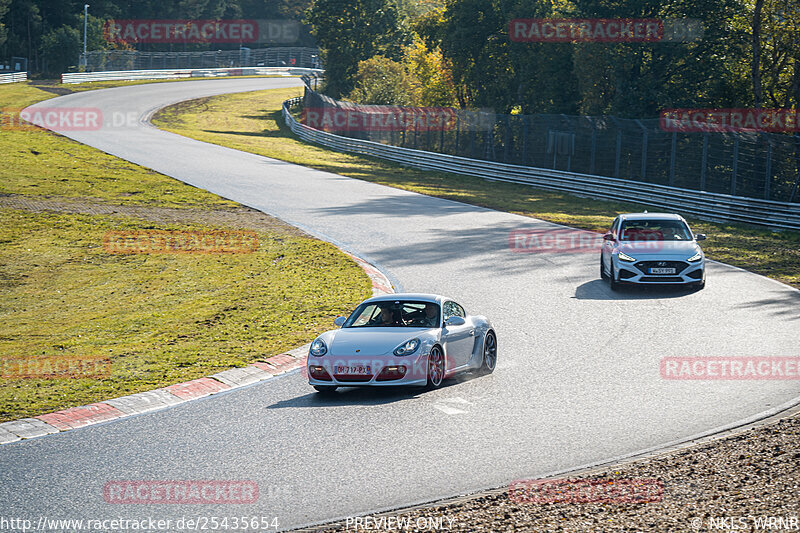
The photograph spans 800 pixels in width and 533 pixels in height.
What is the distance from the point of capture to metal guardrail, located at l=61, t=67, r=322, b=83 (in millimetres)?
80088

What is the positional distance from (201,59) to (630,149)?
74.6 m

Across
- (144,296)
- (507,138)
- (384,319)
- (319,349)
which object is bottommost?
(144,296)

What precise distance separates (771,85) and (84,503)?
1615 inches

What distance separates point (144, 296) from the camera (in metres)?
19.2

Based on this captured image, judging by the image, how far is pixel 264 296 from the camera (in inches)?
718

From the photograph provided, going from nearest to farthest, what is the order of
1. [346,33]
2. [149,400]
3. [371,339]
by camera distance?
[149,400] → [371,339] → [346,33]

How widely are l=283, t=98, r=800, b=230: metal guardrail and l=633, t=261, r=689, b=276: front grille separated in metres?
12.2

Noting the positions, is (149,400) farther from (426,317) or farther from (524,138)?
(524,138)

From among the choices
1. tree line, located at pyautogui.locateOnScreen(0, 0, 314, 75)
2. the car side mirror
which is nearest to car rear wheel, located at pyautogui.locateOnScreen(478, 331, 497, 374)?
the car side mirror

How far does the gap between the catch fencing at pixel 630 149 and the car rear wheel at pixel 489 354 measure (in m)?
20.9

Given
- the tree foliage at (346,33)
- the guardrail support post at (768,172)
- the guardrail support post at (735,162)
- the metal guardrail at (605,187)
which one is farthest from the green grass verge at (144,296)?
the tree foliage at (346,33)

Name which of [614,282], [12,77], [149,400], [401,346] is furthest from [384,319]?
[12,77]

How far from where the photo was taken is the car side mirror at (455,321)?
12172mm

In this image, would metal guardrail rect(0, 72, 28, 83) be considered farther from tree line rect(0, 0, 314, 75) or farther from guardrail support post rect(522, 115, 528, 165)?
guardrail support post rect(522, 115, 528, 165)
